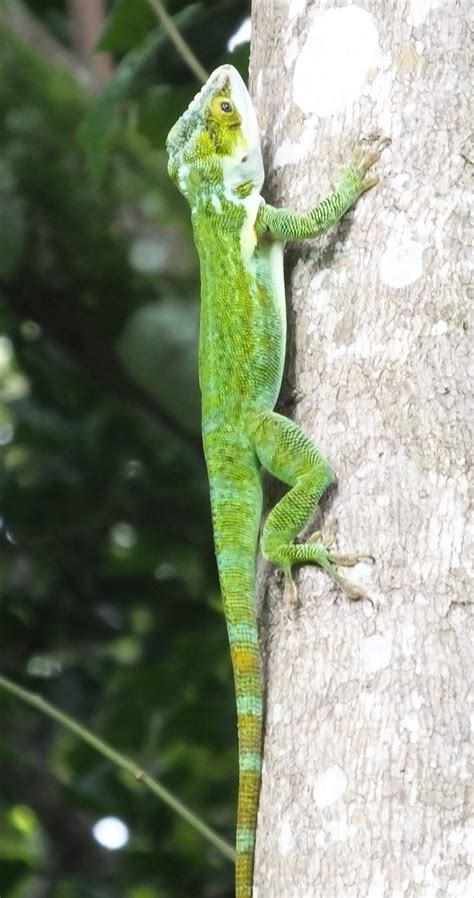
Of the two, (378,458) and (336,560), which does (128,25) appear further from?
(336,560)

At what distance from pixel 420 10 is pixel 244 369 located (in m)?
0.80

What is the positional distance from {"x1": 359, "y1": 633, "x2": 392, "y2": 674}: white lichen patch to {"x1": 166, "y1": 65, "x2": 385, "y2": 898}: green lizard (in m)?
0.09

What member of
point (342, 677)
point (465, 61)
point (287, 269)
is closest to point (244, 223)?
point (287, 269)

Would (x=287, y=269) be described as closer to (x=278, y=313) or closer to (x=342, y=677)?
(x=278, y=313)

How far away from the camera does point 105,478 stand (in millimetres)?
4172

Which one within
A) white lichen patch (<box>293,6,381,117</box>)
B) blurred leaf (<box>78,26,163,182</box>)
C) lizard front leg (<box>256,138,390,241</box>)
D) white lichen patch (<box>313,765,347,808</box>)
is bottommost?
white lichen patch (<box>313,765,347,808</box>)

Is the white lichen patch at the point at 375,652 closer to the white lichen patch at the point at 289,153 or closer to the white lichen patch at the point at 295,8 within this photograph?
the white lichen patch at the point at 289,153

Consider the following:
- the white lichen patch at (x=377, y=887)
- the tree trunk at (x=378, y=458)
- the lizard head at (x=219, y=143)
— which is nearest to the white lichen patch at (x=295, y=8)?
the tree trunk at (x=378, y=458)

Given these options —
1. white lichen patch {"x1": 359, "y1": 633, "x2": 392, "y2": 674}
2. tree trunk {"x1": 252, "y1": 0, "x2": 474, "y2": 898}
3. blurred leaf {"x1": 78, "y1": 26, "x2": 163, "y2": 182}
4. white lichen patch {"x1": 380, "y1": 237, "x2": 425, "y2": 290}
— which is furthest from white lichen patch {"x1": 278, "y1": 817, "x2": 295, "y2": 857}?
blurred leaf {"x1": 78, "y1": 26, "x2": 163, "y2": 182}

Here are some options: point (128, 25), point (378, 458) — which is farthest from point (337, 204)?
point (128, 25)

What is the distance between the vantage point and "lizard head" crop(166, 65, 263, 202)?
96.3 inches

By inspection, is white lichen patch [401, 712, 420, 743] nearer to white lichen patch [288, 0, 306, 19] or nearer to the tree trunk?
the tree trunk

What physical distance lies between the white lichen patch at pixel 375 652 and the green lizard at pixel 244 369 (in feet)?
0.30

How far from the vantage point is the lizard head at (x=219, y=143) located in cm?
245
